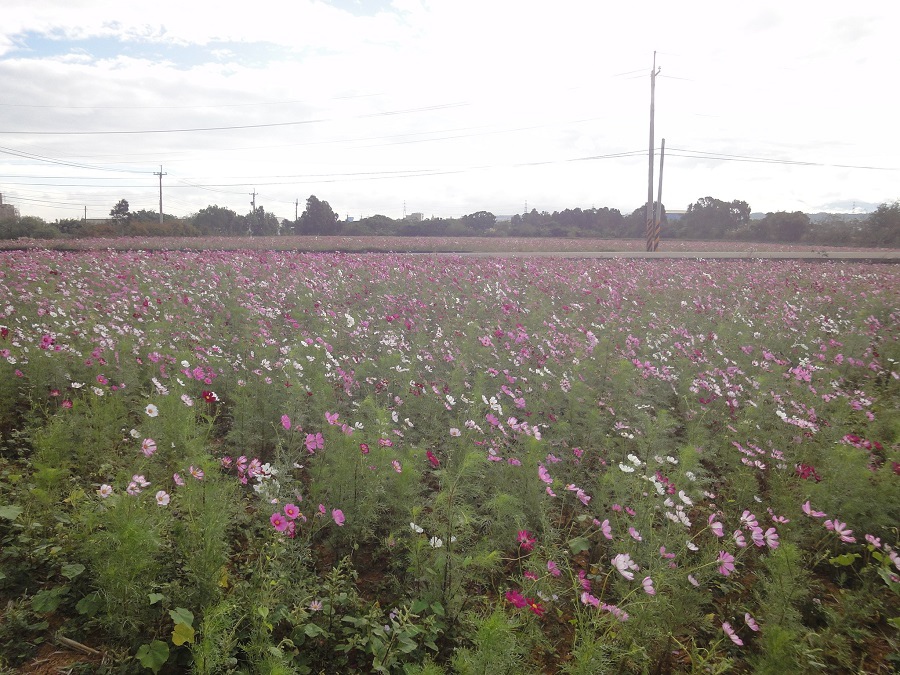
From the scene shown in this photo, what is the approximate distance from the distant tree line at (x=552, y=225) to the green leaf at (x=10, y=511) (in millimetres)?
29050

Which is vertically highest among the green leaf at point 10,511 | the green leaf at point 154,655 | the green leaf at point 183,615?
the green leaf at point 10,511

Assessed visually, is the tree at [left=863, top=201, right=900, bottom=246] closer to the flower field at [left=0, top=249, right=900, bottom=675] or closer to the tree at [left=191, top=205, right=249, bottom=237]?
the flower field at [left=0, top=249, right=900, bottom=675]

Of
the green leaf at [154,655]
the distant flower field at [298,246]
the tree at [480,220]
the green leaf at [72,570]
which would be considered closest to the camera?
the green leaf at [154,655]

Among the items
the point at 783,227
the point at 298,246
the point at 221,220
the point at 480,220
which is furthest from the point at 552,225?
the point at 298,246

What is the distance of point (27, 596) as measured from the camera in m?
2.19

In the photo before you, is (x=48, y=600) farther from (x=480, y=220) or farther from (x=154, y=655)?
(x=480, y=220)

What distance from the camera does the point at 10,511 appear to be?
2.42 m

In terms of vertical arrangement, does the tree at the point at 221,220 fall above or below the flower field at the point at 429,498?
above

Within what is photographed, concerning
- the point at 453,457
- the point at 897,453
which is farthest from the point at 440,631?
the point at 897,453

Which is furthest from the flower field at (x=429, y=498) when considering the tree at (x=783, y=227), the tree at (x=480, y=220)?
the tree at (x=480, y=220)

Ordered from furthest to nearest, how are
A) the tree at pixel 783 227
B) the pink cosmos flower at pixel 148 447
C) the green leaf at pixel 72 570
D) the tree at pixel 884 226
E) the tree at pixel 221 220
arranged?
the tree at pixel 221 220 < the tree at pixel 783 227 < the tree at pixel 884 226 < the pink cosmos flower at pixel 148 447 < the green leaf at pixel 72 570

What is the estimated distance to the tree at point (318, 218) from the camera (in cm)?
4312

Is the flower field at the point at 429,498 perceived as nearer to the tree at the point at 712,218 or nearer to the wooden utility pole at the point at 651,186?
the wooden utility pole at the point at 651,186

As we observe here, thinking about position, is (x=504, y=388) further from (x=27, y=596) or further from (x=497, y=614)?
(x=27, y=596)
